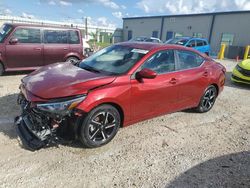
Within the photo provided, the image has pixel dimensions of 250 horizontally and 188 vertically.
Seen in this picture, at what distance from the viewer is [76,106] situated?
3.20 meters

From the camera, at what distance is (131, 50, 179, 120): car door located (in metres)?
3.89

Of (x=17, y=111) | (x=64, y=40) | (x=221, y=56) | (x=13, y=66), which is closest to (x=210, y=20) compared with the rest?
(x=221, y=56)

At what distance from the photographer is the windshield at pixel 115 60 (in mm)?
3961

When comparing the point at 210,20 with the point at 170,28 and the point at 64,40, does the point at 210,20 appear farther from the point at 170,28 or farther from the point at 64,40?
the point at 64,40

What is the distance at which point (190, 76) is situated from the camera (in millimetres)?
4719

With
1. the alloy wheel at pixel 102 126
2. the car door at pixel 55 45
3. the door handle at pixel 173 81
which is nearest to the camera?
the alloy wheel at pixel 102 126

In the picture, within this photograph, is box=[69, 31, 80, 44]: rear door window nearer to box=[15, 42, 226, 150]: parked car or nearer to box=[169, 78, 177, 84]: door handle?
box=[15, 42, 226, 150]: parked car

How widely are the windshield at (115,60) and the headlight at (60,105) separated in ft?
3.05

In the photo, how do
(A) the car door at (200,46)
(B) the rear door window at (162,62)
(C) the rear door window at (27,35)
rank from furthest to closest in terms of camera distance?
(A) the car door at (200,46) → (C) the rear door window at (27,35) → (B) the rear door window at (162,62)

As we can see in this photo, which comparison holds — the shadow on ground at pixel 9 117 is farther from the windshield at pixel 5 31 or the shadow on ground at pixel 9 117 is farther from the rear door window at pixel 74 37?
the rear door window at pixel 74 37

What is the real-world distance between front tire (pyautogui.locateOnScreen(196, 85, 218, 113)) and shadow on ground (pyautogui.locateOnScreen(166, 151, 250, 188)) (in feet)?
6.00

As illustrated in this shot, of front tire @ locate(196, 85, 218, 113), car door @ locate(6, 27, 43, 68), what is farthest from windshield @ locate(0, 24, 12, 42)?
front tire @ locate(196, 85, 218, 113)

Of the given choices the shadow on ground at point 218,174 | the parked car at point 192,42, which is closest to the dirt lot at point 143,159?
the shadow on ground at point 218,174

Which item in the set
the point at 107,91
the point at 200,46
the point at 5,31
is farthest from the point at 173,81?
the point at 200,46
